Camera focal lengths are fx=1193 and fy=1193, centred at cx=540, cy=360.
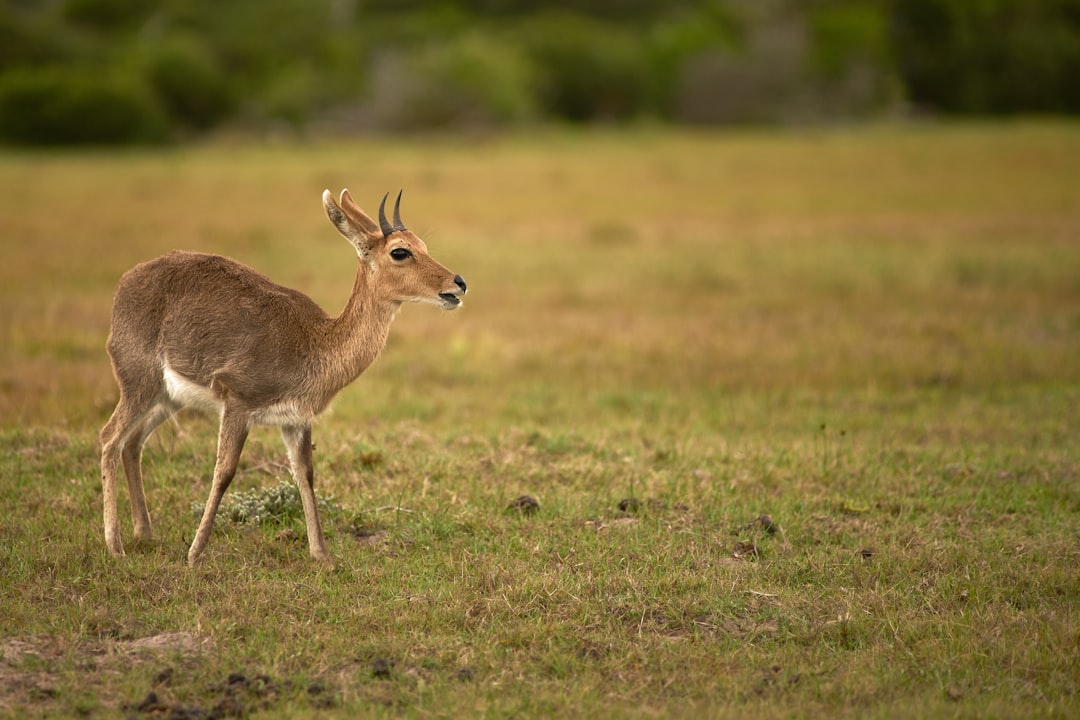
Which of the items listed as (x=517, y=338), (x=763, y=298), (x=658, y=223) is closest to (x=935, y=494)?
(x=517, y=338)

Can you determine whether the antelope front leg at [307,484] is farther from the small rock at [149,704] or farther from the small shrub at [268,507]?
the small rock at [149,704]

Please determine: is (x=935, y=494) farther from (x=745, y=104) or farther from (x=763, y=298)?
(x=745, y=104)

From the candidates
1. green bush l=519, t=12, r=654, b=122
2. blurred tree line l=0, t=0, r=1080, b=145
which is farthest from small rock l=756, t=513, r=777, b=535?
green bush l=519, t=12, r=654, b=122

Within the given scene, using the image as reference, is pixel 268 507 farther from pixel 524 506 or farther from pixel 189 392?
pixel 524 506

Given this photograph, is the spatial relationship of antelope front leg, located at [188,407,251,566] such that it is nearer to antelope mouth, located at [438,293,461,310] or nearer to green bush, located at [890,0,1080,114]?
antelope mouth, located at [438,293,461,310]

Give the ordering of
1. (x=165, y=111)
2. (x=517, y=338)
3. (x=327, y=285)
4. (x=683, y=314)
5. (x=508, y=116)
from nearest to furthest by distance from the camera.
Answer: (x=517, y=338), (x=683, y=314), (x=327, y=285), (x=165, y=111), (x=508, y=116)

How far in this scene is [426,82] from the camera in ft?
172

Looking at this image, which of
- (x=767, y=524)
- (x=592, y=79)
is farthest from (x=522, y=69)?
(x=767, y=524)

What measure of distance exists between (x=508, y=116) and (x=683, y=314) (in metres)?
38.1

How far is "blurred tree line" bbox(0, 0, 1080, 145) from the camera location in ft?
163

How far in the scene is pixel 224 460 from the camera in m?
6.78

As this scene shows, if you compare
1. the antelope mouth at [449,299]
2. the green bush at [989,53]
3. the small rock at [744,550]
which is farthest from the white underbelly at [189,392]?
the green bush at [989,53]

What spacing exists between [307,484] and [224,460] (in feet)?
1.69

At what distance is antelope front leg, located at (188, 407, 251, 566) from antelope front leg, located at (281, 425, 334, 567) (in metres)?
0.30
